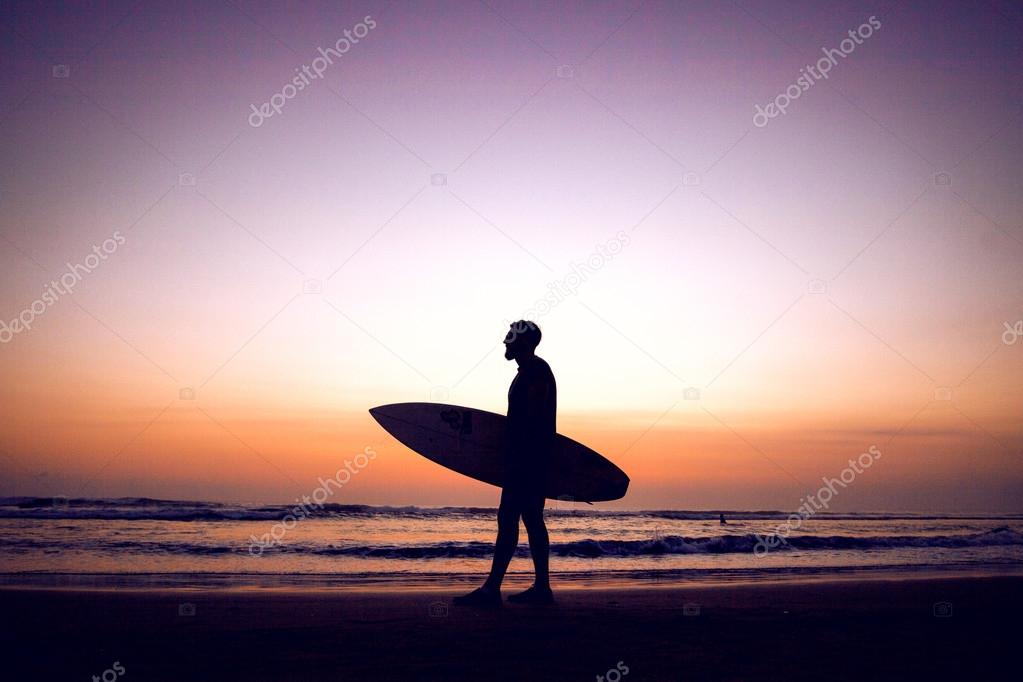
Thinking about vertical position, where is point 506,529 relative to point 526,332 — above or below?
below

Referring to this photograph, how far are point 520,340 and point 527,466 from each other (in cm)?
90

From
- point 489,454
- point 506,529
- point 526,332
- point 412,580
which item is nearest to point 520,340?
point 526,332

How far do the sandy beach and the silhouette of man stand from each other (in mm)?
279

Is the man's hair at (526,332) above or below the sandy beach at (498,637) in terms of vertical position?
above

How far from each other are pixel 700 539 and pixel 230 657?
12443 mm

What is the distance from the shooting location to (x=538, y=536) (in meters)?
5.22

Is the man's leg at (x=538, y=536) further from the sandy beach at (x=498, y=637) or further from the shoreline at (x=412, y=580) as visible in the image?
the shoreline at (x=412, y=580)

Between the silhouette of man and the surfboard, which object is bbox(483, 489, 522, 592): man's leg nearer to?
the silhouette of man

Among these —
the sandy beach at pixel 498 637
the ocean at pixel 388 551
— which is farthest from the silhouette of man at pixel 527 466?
the ocean at pixel 388 551

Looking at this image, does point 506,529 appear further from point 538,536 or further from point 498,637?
point 498,637

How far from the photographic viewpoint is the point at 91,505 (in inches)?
877

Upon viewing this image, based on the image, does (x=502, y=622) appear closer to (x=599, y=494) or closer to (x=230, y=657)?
(x=230, y=657)

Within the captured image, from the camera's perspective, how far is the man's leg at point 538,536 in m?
5.17

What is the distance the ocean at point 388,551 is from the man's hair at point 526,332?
3056 millimetres
